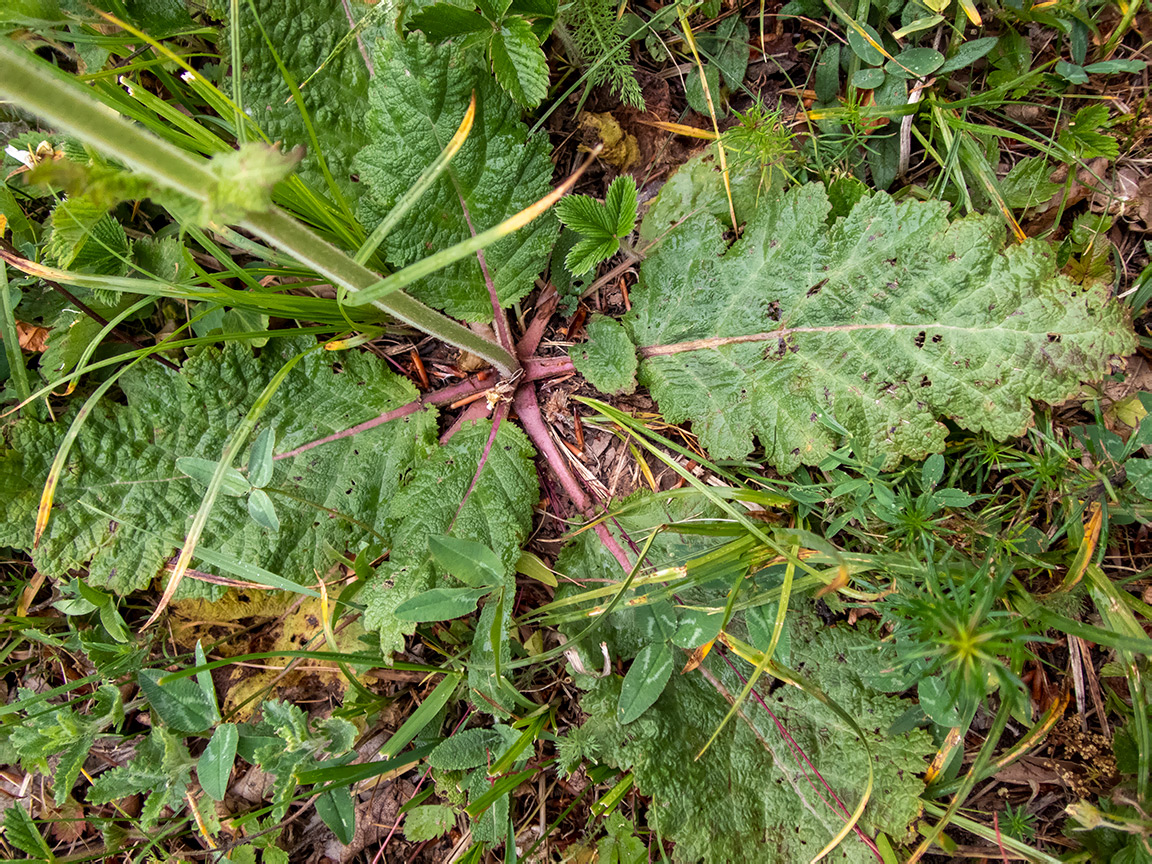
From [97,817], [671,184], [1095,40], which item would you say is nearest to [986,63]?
[1095,40]

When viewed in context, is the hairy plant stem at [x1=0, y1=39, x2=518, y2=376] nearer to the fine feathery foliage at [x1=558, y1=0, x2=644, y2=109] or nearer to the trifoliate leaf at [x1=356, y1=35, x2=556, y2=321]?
the trifoliate leaf at [x1=356, y1=35, x2=556, y2=321]

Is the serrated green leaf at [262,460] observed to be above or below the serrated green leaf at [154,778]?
above

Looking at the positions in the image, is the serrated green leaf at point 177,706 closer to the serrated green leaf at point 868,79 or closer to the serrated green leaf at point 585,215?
the serrated green leaf at point 585,215

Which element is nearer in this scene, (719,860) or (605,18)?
(719,860)

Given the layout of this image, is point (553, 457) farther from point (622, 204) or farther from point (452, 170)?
point (452, 170)

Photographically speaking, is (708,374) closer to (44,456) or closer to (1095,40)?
(1095,40)

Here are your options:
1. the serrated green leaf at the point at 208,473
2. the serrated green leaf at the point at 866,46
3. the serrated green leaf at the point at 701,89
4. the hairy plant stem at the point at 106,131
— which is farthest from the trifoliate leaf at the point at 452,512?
the serrated green leaf at the point at 866,46

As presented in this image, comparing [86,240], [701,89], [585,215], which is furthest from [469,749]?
[701,89]
